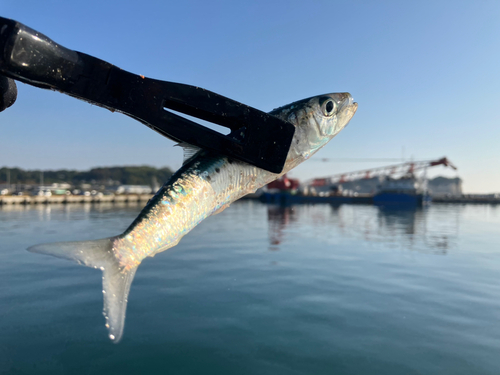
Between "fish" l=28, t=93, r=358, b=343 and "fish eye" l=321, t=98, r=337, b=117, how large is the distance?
203mm

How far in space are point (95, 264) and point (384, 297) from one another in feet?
28.9

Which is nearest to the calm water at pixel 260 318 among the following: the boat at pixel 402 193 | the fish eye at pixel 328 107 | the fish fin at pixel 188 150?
the fish fin at pixel 188 150

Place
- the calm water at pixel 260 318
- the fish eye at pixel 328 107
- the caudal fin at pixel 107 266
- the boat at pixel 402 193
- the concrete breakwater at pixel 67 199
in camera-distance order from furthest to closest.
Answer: the boat at pixel 402 193
the concrete breakwater at pixel 67 199
the calm water at pixel 260 318
the fish eye at pixel 328 107
the caudal fin at pixel 107 266

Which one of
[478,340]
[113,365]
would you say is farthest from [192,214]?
[478,340]

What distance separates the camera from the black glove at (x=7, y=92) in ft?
8.25

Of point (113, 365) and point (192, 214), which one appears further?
point (113, 365)

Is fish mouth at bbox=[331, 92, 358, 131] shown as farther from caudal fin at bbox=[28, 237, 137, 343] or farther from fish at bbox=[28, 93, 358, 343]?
caudal fin at bbox=[28, 237, 137, 343]

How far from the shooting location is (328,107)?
9.22 feet

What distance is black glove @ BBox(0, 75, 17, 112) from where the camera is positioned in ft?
8.25

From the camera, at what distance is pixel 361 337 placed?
22.6 feet

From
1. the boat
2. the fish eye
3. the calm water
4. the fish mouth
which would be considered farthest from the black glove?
the boat

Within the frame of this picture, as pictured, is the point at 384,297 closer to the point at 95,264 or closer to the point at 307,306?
the point at 307,306

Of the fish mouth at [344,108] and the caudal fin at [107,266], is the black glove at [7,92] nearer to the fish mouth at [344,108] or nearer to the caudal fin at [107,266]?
the caudal fin at [107,266]

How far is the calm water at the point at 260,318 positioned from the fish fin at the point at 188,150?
14.4 feet
